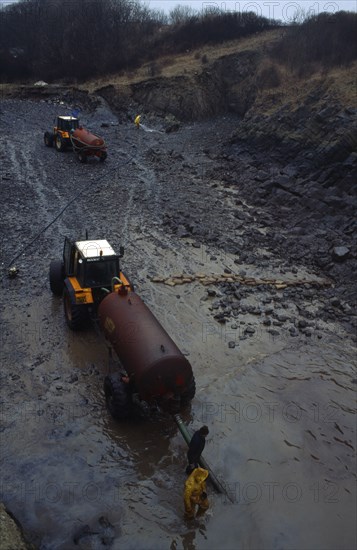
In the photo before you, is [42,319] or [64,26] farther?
[64,26]

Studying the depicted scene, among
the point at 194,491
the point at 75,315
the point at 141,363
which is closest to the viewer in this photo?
the point at 194,491

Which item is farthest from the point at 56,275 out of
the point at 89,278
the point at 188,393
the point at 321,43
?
the point at 321,43

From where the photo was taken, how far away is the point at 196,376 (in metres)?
10.1

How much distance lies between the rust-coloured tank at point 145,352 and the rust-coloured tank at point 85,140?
15.6m

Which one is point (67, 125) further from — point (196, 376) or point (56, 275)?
point (196, 376)

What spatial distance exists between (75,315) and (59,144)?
16.7 meters

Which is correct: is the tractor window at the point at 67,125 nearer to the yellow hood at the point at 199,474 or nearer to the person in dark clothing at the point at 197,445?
the person in dark clothing at the point at 197,445

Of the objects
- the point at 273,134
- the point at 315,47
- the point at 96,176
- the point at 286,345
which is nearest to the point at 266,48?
the point at 315,47

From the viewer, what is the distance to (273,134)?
24.5 m

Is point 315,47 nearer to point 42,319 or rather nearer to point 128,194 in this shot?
point 128,194

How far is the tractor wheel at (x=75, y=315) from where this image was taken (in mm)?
10375

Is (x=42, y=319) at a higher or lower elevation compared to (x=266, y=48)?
lower

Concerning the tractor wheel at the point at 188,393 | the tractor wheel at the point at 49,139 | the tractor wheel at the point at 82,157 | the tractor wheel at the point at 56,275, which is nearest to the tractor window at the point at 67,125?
the tractor wheel at the point at 49,139

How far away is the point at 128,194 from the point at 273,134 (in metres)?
9.24
